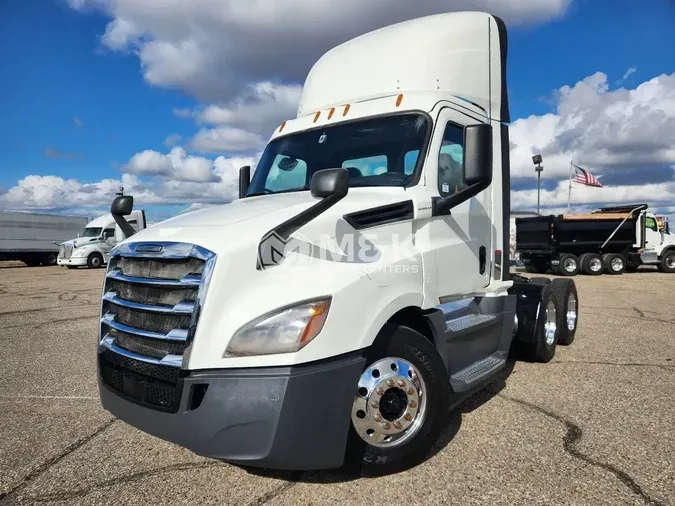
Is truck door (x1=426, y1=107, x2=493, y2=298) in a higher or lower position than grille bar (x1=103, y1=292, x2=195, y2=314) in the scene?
higher

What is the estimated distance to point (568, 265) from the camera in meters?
20.8

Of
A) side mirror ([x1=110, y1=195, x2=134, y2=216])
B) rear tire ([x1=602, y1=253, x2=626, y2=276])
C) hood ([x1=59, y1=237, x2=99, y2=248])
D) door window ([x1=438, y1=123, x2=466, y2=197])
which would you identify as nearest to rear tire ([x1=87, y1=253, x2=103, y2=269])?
hood ([x1=59, y1=237, x2=99, y2=248])

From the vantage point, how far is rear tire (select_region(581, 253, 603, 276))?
20.8 metres

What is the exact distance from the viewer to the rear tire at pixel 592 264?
20844 mm

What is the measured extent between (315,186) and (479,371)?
87.9 inches

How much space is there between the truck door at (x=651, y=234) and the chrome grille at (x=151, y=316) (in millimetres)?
24495

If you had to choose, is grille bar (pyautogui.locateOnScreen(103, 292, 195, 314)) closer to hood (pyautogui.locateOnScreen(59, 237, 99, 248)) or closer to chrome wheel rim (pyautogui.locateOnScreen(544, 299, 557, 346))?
chrome wheel rim (pyautogui.locateOnScreen(544, 299, 557, 346))

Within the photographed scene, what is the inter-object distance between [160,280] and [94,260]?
27465 millimetres

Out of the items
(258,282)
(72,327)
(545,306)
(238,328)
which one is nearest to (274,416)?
(238,328)

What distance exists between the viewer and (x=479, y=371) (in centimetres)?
402

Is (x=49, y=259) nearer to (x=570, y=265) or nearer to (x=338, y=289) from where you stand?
(x=570, y=265)

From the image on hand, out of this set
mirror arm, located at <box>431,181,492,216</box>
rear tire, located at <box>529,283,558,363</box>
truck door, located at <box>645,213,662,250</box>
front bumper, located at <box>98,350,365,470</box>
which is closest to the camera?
front bumper, located at <box>98,350,365,470</box>

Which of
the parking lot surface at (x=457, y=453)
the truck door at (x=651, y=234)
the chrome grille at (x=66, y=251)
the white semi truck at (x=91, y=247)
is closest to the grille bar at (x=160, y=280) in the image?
the parking lot surface at (x=457, y=453)

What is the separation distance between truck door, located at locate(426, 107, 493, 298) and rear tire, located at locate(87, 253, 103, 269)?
88.7ft
